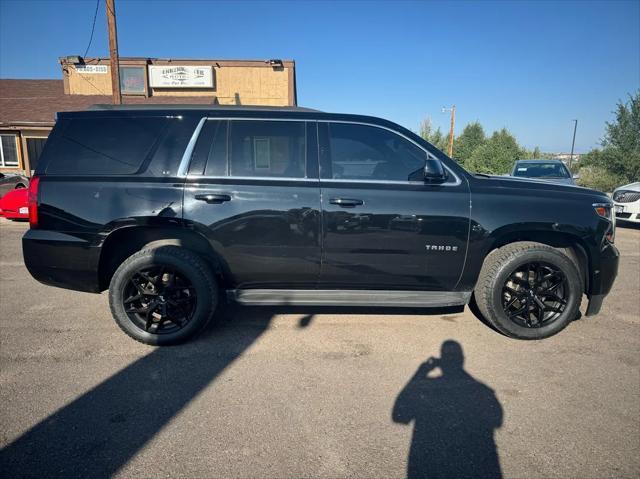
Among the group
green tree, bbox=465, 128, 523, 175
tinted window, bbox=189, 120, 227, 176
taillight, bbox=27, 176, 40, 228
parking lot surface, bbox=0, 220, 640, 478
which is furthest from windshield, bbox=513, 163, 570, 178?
green tree, bbox=465, 128, 523, 175

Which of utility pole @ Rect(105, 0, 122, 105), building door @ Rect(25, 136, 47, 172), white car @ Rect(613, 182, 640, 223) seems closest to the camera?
white car @ Rect(613, 182, 640, 223)

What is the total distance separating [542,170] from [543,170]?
0.09 ft

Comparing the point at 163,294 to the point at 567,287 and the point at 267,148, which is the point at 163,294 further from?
the point at 567,287

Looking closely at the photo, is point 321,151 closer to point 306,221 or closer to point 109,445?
point 306,221

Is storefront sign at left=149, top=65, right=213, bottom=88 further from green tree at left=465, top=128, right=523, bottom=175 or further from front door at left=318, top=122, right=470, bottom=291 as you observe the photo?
green tree at left=465, top=128, right=523, bottom=175

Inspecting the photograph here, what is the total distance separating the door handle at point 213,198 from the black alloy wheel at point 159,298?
0.66 metres

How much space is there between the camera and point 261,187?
330 cm

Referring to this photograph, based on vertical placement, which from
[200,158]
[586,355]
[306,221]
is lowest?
[586,355]

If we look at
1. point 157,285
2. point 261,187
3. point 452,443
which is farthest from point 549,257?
point 157,285

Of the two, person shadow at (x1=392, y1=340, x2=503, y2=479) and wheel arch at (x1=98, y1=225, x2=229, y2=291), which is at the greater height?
wheel arch at (x1=98, y1=225, x2=229, y2=291)

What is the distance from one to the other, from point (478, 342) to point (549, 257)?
38.5 inches

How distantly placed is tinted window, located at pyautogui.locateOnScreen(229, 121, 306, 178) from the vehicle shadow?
151 centimetres

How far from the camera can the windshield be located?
11.1 m

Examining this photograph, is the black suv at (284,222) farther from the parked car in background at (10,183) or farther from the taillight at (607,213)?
the parked car in background at (10,183)
